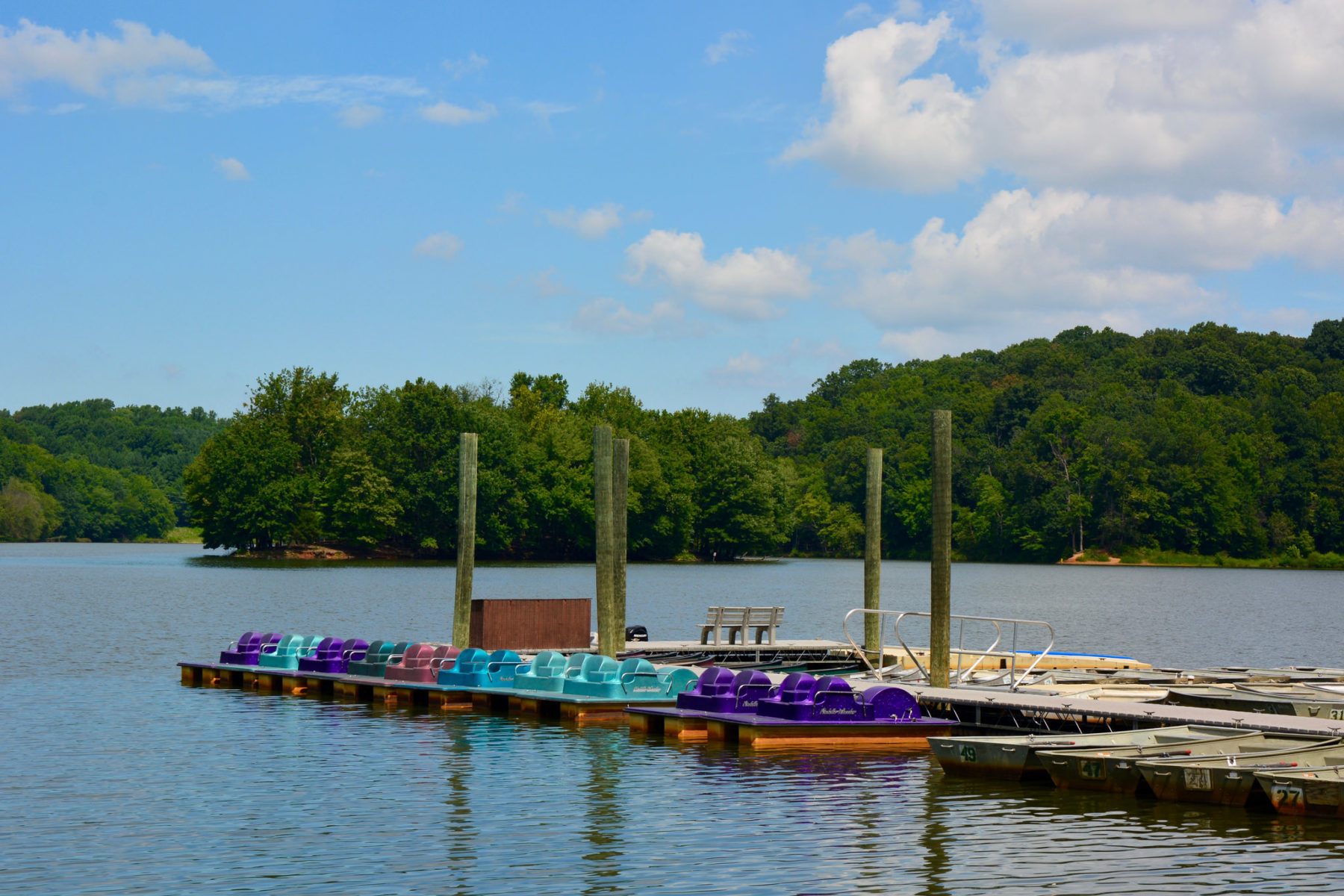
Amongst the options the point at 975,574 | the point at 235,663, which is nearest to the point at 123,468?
the point at 975,574

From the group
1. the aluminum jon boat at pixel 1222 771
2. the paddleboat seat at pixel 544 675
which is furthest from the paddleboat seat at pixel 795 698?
the aluminum jon boat at pixel 1222 771

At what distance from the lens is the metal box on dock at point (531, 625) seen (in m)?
28.3

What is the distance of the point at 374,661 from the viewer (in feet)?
86.0

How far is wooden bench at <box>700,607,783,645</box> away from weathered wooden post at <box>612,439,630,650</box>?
3.69 metres

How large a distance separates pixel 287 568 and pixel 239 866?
259 ft

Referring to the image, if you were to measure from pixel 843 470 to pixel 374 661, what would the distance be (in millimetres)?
123835

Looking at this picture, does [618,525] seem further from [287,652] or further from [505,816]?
[505,816]

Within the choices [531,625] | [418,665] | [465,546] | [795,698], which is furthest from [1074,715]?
[465,546]

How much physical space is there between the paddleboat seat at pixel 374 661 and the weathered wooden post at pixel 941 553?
32.4ft

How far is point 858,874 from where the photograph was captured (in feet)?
41.8

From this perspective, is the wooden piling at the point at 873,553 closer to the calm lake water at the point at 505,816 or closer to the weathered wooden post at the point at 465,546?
the weathered wooden post at the point at 465,546

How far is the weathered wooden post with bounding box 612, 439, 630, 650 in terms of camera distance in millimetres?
27000

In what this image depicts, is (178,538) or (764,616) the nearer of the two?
(764,616)

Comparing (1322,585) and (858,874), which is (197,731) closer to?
(858,874)
